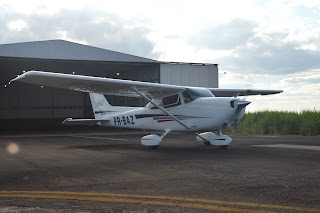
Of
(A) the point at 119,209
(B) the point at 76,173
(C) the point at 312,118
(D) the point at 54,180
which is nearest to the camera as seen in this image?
(A) the point at 119,209

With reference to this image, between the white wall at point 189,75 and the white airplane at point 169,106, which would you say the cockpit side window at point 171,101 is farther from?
the white wall at point 189,75

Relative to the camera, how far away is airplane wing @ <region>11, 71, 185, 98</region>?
1097 centimetres

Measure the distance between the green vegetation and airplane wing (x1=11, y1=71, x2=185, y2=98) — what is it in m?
12.1

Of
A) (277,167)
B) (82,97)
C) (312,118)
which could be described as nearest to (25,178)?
(277,167)

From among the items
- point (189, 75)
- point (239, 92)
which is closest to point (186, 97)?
point (239, 92)

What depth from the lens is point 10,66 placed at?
34.3 m

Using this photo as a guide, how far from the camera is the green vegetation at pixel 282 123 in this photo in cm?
2175

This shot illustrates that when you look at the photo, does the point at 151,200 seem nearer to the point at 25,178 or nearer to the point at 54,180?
the point at 54,180

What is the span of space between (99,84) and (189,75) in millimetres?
19126

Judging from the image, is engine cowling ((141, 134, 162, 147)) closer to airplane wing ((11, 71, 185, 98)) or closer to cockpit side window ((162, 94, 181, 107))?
cockpit side window ((162, 94, 181, 107))

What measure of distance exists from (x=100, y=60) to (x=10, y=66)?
34.8 feet

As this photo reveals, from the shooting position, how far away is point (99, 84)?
12.4 m

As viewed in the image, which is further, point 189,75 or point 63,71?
point 63,71

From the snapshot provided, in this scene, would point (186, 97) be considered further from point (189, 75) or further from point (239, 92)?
point (189, 75)
